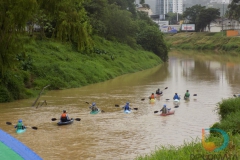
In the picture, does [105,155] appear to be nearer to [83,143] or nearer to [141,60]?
[83,143]

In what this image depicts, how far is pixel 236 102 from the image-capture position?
15352 millimetres

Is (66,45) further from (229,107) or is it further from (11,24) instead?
(229,107)

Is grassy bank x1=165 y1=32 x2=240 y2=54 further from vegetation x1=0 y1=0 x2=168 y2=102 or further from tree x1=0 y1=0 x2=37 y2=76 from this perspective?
tree x1=0 y1=0 x2=37 y2=76

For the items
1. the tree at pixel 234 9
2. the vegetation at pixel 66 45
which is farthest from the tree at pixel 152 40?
the tree at pixel 234 9

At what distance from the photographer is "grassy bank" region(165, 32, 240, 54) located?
8472cm

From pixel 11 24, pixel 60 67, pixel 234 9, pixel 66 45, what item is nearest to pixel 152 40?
pixel 66 45

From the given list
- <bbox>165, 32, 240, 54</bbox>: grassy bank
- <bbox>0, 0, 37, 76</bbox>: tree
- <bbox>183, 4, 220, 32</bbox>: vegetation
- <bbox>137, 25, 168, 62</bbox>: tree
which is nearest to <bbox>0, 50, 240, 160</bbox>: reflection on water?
<bbox>0, 0, 37, 76</bbox>: tree

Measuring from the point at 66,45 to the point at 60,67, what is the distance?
21.4ft

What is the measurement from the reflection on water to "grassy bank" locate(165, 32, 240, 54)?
5662 cm

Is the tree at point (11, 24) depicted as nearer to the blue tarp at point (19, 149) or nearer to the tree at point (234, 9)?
the blue tarp at point (19, 149)

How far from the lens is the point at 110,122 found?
17.7m

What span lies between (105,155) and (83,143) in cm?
174

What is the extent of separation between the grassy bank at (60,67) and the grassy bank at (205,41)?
42967 millimetres

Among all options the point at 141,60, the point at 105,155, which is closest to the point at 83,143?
the point at 105,155
